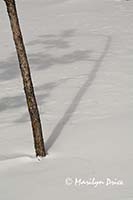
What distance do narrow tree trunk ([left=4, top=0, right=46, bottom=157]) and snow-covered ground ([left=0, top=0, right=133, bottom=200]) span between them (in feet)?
0.76

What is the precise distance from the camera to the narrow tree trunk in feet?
16.1

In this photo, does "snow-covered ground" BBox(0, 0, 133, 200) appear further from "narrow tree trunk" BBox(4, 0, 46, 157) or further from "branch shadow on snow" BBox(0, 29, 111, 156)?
"narrow tree trunk" BBox(4, 0, 46, 157)

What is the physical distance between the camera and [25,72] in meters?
5.08

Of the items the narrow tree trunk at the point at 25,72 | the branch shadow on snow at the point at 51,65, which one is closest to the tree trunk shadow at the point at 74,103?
the branch shadow on snow at the point at 51,65

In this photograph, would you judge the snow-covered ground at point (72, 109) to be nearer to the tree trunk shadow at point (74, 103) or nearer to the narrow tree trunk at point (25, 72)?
the tree trunk shadow at point (74, 103)

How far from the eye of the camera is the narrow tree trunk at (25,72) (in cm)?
490

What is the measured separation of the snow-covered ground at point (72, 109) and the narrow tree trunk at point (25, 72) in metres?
0.23

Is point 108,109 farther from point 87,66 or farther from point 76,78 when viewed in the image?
point 87,66

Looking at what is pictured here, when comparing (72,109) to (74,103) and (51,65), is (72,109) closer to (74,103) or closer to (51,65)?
(74,103)

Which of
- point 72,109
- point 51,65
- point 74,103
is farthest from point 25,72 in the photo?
point 51,65

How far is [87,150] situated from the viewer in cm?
553

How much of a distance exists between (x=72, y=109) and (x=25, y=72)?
2.61 m

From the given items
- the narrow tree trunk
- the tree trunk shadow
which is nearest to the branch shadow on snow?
the tree trunk shadow

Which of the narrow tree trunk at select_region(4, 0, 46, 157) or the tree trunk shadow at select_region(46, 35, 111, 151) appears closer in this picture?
the narrow tree trunk at select_region(4, 0, 46, 157)
